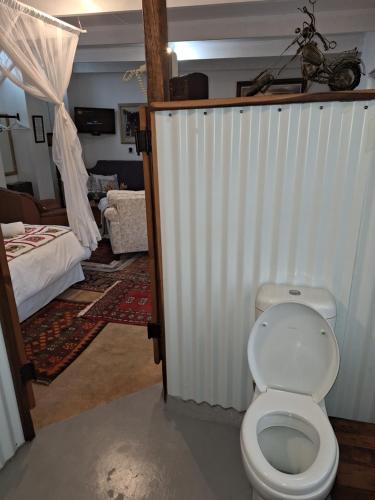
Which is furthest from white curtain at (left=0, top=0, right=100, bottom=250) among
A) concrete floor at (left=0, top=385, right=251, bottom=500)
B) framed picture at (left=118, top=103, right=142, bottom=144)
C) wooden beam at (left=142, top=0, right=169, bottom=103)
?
framed picture at (left=118, top=103, right=142, bottom=144)

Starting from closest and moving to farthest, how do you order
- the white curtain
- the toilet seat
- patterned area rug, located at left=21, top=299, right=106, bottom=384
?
the toilet seat, patterned area rug, located at left=21, top=299, right=106, bottom=384, the white curtain

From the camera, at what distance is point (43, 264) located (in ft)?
9.91

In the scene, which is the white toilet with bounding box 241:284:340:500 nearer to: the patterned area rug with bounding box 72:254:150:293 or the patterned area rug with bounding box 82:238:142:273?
the patterned area rug with bounding box 72:254:150:293

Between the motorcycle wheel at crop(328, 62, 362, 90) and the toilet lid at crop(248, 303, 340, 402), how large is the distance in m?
0.91

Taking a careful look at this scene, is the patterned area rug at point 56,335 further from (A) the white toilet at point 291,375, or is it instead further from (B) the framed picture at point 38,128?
(B) the framed picture at point 38,128

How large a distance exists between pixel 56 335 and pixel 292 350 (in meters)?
2.00

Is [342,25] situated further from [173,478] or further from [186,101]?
[173,478]

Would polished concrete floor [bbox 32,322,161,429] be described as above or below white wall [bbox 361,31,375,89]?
below

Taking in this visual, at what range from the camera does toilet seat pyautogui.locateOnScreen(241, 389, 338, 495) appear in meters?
1.12

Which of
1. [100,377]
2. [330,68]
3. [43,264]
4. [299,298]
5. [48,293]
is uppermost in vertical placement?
[330,68]

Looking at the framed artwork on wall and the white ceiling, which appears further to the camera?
the framed artwork on wall

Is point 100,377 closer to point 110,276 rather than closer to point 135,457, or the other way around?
point 135,457

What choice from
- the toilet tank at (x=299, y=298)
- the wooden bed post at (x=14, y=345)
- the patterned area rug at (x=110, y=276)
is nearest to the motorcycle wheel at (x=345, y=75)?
the toilet tank at (x=299, y=298)

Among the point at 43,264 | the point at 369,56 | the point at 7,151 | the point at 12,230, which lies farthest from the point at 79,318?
the point at 369,56
